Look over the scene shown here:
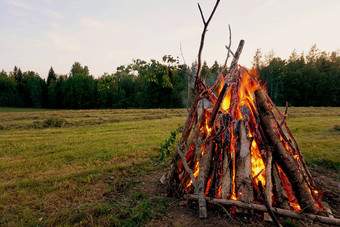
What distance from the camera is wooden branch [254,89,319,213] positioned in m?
3.14

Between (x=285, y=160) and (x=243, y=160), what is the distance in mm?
632

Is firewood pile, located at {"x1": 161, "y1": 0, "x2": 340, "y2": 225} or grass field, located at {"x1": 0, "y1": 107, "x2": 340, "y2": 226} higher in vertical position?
firewood pile, located at {"x1": 161, "y1": 0, "x2": 340, "y2": 225}

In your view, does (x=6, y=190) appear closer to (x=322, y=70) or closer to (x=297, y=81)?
(x=297, y=81)

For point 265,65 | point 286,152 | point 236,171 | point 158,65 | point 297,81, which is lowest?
point 236,171

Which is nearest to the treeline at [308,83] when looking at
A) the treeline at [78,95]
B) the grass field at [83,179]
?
the treeline at [78,95]

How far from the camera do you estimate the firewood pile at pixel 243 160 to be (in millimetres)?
3100

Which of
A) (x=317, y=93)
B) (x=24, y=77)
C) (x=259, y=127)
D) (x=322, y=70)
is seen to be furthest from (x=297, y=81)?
(x=24, y=77)

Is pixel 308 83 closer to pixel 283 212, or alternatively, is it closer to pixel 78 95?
pixel 283 212

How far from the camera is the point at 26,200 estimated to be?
392 centimetres

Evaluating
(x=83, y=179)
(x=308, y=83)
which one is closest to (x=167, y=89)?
(x=308, y=83)

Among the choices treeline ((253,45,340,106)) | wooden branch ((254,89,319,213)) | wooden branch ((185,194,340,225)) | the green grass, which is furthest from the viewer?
treeline ((253,45,340,106))

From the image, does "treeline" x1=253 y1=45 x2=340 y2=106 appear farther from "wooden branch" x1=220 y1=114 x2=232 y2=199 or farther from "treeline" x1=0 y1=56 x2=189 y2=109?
"wooden branch" x1=220 y1=114 x2=232 y2=199

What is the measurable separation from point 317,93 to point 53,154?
53521 mm

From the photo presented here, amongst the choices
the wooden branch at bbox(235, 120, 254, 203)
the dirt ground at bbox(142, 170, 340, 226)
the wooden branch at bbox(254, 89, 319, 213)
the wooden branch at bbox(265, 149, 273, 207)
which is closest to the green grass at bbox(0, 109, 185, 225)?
the dirt ground at bbox(142, 170, 340, 226)
